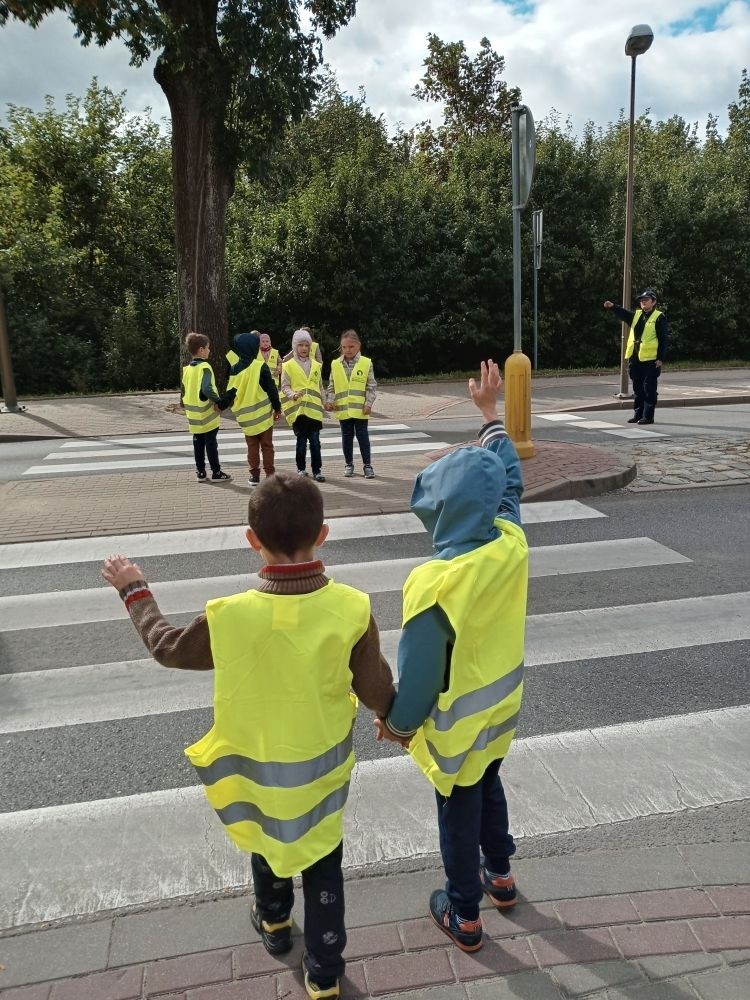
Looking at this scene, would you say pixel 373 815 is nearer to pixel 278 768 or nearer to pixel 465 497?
pixel 278 768

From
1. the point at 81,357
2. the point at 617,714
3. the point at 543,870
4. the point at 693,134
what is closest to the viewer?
the point at 543,870

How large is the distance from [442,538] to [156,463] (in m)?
9.19

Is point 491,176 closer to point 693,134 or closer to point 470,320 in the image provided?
point 470,320

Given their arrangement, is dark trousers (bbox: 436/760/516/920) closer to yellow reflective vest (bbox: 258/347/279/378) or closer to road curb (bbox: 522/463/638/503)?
road curb (bbox: 522/463/638/503)

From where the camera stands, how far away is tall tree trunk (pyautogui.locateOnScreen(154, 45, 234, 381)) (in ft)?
49.3

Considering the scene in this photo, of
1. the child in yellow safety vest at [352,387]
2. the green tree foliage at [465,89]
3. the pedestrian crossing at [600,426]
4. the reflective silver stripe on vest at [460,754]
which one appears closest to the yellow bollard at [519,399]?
the child in yellow safety vest at [352,387]

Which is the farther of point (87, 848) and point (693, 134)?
point (693, 134)

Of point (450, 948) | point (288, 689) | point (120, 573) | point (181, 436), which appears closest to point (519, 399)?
point (181, 436)

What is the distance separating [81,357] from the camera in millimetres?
20312

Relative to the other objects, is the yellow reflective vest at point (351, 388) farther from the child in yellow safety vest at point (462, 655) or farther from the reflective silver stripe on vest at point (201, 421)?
the child in yellow safety vest at point (462, 655)

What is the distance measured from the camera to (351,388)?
366 inches

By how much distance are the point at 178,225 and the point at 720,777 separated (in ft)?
49.4

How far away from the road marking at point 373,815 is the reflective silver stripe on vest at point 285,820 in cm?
74

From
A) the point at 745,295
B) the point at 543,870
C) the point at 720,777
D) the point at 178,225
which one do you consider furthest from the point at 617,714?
the point at 745,295
